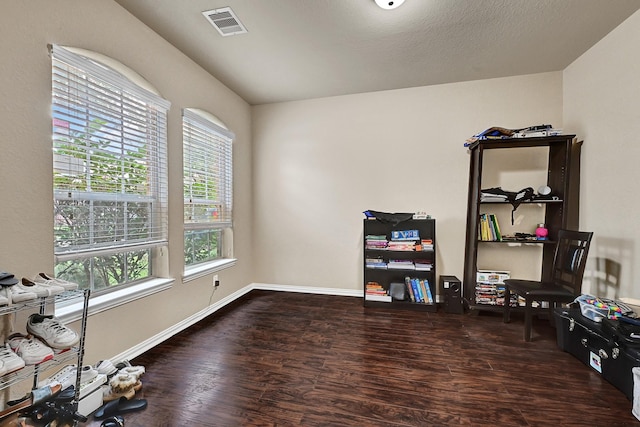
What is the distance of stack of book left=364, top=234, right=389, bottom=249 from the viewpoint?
9.93 feet

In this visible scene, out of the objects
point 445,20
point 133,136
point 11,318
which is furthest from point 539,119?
point 11,318

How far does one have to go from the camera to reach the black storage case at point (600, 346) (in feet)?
4.96

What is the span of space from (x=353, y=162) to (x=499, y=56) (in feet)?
5.97

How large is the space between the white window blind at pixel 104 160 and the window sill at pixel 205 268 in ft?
1.47

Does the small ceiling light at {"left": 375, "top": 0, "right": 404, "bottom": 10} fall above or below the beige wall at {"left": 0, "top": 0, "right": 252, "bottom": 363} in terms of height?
above

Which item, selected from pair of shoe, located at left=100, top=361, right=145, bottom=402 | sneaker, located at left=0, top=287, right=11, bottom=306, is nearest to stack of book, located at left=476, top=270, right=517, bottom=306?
pair of shoe, located at left=100, top=361, right=145, bottom=402

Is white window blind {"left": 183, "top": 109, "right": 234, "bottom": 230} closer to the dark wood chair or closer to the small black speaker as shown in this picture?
the small black speaker

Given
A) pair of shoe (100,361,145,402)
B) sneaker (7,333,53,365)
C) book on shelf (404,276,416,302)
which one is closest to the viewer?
sneaker (7,333,53,365)

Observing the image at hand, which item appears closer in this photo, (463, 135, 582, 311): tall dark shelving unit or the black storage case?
the black storage case

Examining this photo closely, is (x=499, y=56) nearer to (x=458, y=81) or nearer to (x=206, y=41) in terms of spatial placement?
(x=458, y=81)

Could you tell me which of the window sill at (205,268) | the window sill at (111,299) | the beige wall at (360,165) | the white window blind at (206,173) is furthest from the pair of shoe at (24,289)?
the beige wall at (360,165)

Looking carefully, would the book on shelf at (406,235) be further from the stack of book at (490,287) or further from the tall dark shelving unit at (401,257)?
the stack of book at (490,287)

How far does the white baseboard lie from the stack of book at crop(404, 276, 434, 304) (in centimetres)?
69

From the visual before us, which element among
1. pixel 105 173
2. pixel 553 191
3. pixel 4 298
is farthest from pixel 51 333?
pixel 553 191
